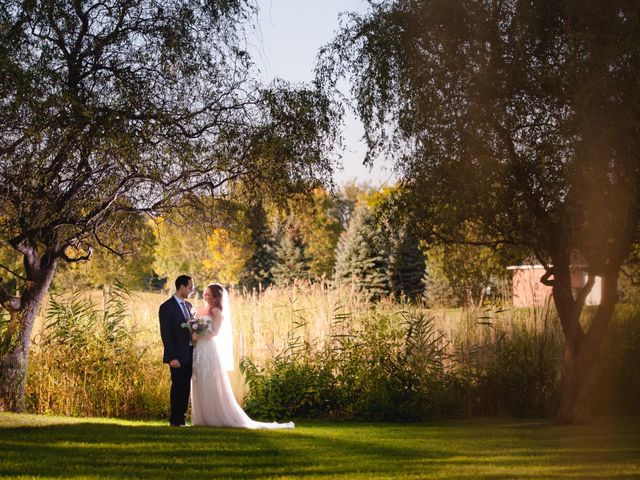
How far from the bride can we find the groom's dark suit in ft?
0.40

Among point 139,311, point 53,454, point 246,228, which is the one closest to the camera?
point 53,454

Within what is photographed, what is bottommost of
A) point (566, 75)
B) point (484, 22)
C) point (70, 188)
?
point (70, 188)

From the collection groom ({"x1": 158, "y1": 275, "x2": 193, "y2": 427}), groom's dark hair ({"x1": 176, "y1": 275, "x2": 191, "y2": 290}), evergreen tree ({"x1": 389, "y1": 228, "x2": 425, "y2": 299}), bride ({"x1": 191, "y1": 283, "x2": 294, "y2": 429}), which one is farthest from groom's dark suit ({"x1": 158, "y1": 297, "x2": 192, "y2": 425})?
evergreen tree ({"x1": 389, "y1": 228, "x2": 425, "y2": 299})

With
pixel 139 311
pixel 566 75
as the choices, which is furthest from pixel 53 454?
pixel 139 311

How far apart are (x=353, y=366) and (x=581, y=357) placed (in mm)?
3264

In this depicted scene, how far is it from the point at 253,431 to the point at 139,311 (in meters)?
6.23

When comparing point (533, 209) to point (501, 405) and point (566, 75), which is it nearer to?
point (566, 75)

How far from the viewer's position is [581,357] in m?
12.6

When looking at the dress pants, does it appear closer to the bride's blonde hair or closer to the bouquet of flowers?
the bouquet of flowers

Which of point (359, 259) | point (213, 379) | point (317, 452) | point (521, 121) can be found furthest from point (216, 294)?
point (359, 259)

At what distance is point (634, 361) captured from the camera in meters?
14.9

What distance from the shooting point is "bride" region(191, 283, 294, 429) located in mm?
11781

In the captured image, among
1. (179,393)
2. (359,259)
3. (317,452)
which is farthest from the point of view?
(359,259)

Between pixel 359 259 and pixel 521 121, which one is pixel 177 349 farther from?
pixel 359 259
